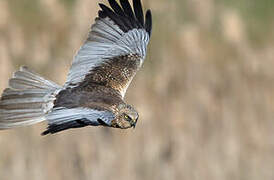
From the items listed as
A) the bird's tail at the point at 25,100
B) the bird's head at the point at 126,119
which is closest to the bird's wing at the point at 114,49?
the bird's tail at the point at 25,100

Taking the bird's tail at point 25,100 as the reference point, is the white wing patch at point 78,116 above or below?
below

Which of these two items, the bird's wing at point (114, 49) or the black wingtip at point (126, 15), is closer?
the bird's wing at point (114, 49)

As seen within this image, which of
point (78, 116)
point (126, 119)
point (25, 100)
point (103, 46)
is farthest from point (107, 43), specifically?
point (78, 116)

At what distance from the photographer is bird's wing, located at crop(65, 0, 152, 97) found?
7.43 m

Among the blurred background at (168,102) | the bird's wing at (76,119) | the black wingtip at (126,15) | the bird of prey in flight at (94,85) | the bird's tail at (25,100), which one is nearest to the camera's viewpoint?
the bird's wing at (76,119)

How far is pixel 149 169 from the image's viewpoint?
8.04 metres

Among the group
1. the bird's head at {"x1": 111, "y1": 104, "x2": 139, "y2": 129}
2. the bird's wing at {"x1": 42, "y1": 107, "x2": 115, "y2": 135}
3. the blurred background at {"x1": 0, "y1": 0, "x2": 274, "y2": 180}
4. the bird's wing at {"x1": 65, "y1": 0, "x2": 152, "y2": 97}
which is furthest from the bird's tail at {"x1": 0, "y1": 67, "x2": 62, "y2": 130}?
Result: the blurred background at {"x1": 0, "y1": 0, "x2": 274, "y2": 180}

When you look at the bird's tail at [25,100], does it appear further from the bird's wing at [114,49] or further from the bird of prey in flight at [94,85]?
the bird's wing at [114,49]

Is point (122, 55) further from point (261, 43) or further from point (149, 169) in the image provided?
point (261, 43)

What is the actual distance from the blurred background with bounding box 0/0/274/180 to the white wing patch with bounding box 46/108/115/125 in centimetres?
118

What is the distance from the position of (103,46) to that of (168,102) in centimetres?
105

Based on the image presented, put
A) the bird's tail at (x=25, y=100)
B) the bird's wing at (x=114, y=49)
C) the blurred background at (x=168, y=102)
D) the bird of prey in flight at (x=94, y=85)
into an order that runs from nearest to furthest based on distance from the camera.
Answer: the bird of prey in flight at (x=94, y=85), the bird's tail at (x=25, y=100), the bird's wing at (x=114, y=49), the blurred background at (x=168, y=102)

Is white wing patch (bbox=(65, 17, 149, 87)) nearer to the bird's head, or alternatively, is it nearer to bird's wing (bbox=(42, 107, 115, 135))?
the bird's head

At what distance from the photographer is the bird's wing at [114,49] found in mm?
7426
